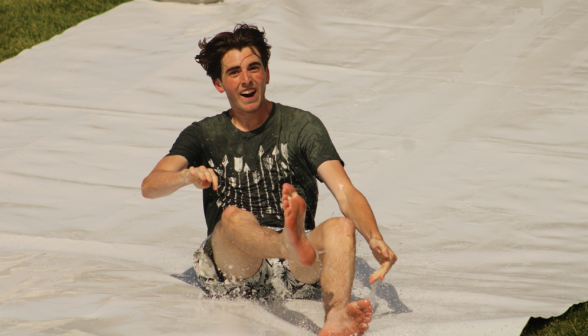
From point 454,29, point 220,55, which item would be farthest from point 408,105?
point 220,55

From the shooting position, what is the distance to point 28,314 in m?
2.21

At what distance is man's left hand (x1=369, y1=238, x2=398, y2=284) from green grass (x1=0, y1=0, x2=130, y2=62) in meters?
5.16

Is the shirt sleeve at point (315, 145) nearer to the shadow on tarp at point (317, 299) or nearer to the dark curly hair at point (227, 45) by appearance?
the dark curly hair at point (227, 45)

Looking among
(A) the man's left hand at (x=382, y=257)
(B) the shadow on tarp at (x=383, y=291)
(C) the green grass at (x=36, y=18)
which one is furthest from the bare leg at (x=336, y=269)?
(C) the green grass at (x=36, y=18)

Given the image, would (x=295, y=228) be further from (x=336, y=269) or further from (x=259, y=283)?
(x=259, y=283)

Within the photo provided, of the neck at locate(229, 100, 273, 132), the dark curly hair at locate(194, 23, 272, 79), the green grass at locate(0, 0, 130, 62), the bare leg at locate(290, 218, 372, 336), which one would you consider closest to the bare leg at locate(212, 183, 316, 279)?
the bare leg at locate(290, 218, 372, 336)

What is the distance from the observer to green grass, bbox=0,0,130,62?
6.27 m

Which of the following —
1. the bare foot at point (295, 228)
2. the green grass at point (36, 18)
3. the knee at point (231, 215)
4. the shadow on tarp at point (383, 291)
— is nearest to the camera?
the bare foot at point (295, 228)

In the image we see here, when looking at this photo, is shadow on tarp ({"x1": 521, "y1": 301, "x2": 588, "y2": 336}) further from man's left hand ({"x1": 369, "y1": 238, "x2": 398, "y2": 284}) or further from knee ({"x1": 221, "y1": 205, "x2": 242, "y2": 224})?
knee ({"x1": 221, "y1": 205, "x2": 242, "y2": 224})

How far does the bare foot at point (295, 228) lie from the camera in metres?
1.96

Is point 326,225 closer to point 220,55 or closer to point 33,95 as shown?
point 220,55

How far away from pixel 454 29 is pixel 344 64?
1275 mm

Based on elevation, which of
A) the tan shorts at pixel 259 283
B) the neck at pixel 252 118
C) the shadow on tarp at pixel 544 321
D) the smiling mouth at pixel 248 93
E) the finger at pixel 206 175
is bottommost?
the shadow on tarp at pixel 544 321

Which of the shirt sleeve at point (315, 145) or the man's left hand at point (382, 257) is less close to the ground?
the shirt sleeve at point (315, 145)
